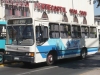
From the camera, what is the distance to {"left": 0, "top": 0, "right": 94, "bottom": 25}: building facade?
2777cm

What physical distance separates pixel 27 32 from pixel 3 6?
511 inches

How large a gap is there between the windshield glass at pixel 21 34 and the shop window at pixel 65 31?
9.45 feet

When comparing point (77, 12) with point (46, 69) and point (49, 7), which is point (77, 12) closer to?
point (49, 7)

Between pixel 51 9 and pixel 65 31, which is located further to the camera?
pixel 51 9

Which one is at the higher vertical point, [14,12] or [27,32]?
[14,12]

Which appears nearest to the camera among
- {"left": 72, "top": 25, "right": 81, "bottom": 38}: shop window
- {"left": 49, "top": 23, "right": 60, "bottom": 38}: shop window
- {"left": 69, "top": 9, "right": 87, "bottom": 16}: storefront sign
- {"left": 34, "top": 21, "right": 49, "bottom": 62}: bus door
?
{"left": 34, "top": 21, "right": 49, "bottom": 62}: bus door

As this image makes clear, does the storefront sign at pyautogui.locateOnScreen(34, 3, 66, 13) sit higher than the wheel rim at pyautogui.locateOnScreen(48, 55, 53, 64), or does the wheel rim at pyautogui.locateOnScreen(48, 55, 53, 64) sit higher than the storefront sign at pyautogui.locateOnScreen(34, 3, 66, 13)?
the storefront sign at pyautogui.locateOnScreen(34, 3, 66, 13)

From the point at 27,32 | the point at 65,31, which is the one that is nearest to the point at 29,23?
the point at 27,32

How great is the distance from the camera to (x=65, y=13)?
3953cm

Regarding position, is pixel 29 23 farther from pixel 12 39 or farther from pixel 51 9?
pixel 51 9

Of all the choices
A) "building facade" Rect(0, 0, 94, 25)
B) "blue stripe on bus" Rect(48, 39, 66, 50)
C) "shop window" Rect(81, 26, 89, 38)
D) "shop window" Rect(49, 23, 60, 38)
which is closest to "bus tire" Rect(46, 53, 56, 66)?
"blue stripe on bus" Rect(48, 39, 66, 50)

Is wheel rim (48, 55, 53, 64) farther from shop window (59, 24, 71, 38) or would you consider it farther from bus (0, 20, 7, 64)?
bus (0, 20, 7, 64)

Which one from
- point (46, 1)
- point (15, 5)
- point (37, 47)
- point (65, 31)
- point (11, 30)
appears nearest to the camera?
point (37, 47)

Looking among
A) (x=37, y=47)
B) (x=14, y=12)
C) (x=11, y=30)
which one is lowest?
(x=37, y=47)
